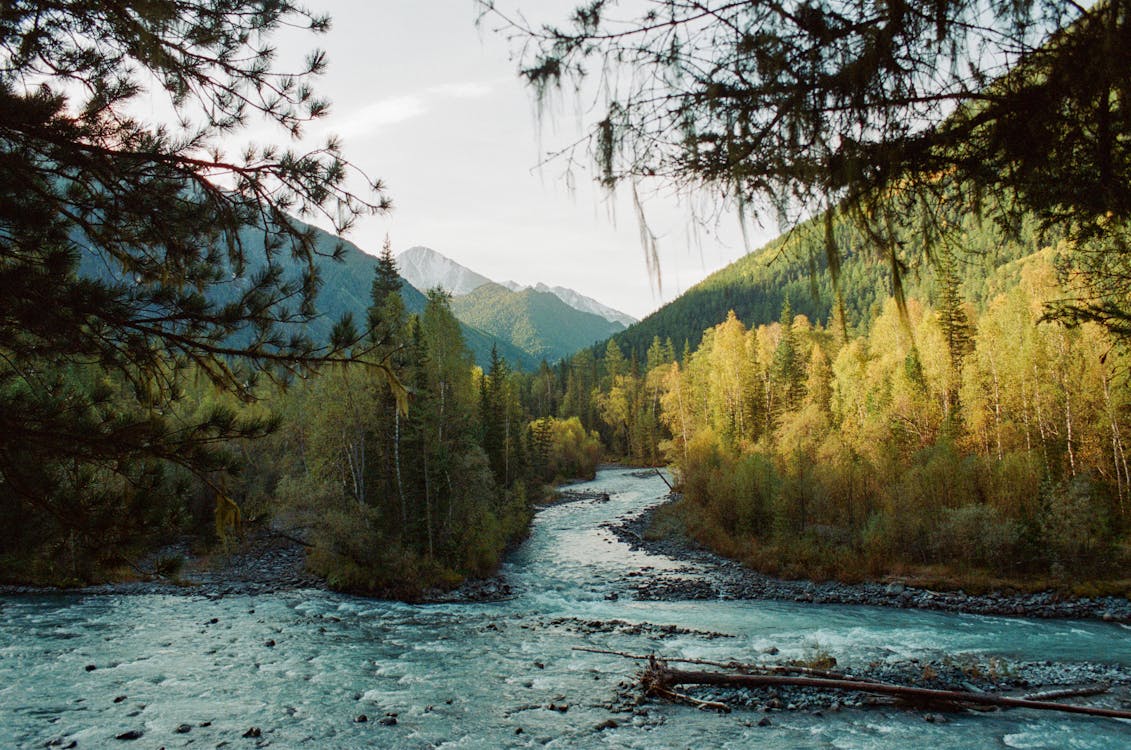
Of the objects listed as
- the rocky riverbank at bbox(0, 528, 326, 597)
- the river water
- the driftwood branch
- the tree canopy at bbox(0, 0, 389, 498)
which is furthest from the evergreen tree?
the rocky riverbank at bbox(0, 528, 326, 597)

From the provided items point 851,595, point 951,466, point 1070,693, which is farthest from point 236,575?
point 951,466

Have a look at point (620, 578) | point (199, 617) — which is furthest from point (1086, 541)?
point (199, 617)

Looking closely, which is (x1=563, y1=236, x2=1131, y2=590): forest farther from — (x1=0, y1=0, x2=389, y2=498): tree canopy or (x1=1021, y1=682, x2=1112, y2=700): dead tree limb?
(x1=0, y1=0, x2=389, y2=498): tree canopy

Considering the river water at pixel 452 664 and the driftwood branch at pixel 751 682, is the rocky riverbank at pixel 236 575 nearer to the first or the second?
the river water at pixel 452 664

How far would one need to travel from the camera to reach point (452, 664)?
13.0 meters

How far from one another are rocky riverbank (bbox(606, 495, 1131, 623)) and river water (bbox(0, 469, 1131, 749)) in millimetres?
818

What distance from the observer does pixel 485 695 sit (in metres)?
11.1

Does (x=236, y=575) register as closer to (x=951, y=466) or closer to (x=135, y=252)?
(x=135, y=252)

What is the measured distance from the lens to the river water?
9.30 m

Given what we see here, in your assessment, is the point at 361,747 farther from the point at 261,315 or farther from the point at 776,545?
the point at 776,545

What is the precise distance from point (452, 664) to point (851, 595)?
13.5 metres

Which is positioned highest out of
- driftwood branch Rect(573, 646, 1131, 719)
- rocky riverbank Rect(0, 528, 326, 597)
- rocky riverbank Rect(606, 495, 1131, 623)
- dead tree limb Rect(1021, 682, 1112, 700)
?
rocky riverbank Rect(0, 528, 326, 597)

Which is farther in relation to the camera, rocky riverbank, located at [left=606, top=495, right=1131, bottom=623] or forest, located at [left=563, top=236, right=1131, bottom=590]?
forest, located at [left=563, top=236, right=1131, bottom=590]

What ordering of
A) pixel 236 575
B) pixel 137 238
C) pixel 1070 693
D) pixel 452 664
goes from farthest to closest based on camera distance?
pixel 236 575 < pixel 452 664 < pixel 1070 693 < pixel 137 238
